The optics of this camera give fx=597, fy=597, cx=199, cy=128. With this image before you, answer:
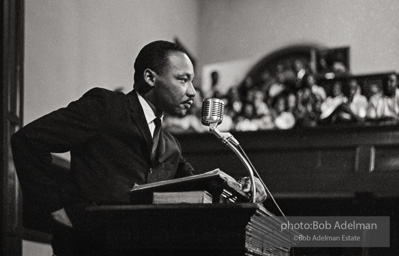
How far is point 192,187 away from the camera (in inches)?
70.2

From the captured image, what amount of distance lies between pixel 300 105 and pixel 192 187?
371 cm

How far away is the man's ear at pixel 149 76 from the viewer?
7.64 feet

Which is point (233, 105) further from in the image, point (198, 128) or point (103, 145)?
point (103, 145)

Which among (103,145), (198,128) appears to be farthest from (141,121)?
(198,128)

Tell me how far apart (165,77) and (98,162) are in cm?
42

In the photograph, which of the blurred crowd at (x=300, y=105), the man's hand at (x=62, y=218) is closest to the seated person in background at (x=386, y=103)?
the blurred crowd at (x=300, y=105)

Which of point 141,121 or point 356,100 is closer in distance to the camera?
point 141,121

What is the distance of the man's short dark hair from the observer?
2311mm

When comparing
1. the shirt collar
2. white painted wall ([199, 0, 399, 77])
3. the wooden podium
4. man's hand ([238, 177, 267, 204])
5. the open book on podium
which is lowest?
the wooden podium

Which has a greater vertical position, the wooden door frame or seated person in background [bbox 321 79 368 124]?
seated person in background [bbox 321 79 368 124]

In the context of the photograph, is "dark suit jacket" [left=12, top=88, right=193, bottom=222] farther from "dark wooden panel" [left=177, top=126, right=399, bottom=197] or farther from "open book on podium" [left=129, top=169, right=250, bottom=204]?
"dark wooden panel" [left=177, top=126, right=399, bottom=197]

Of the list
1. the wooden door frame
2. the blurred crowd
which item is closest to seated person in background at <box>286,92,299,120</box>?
the blurred crowd

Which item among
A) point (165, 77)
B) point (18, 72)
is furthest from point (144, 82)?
point (18, 72)

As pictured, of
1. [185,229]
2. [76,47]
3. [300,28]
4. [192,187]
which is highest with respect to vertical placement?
[300,28]
